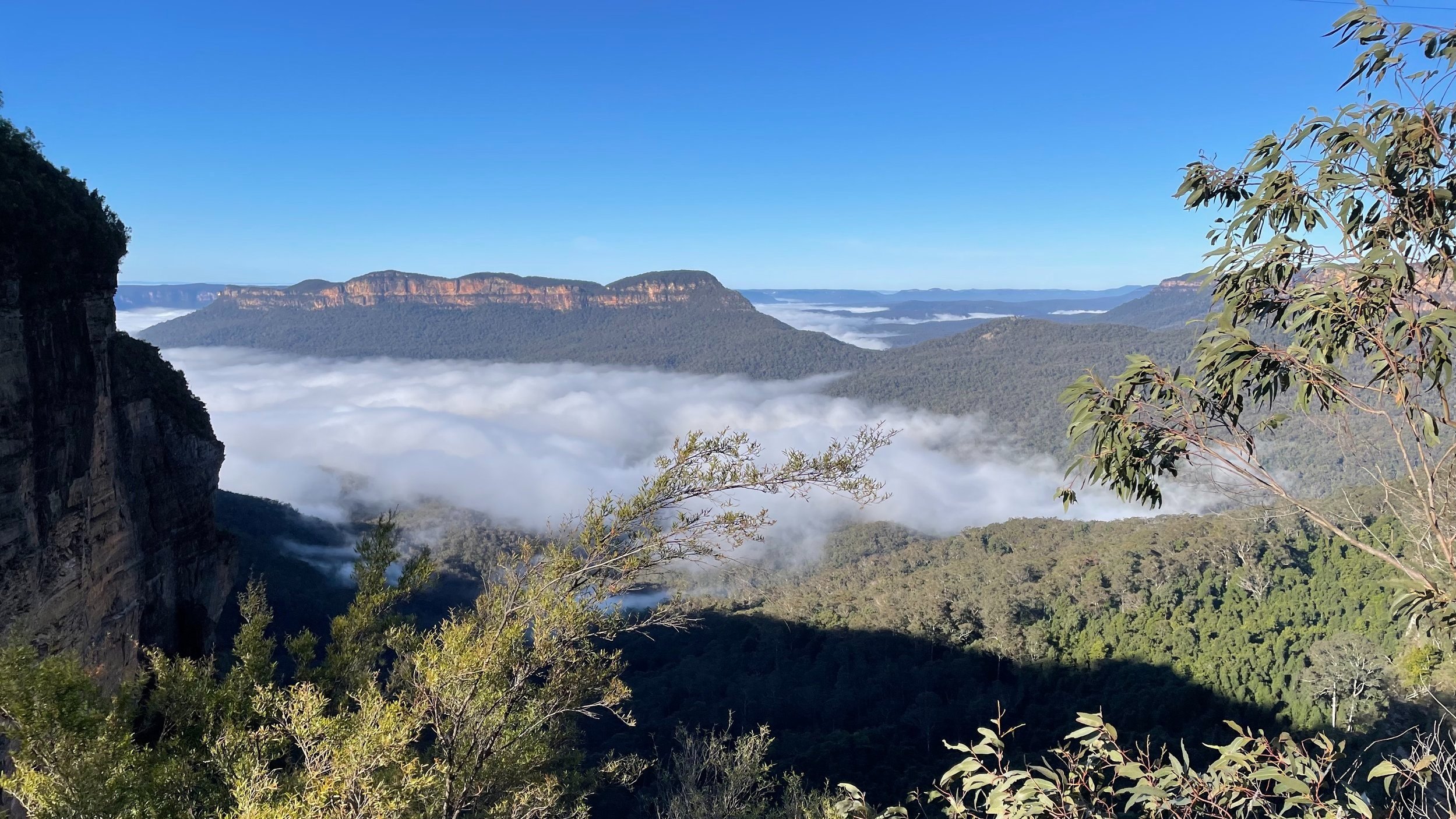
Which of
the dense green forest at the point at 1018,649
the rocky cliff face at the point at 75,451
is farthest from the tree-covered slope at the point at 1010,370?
the rocky cliff face at the point at 75,451

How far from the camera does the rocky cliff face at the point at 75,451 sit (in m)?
9.29

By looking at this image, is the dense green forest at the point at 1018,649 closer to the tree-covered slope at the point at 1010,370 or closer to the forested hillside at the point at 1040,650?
the forested hillside at the point at 1040,650

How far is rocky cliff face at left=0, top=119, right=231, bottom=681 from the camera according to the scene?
9289 millimetres

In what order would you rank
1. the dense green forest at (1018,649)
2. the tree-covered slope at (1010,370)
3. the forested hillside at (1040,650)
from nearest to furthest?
the dense green forest at (1018,649) < the forested hillside at (1040,650) < the tree-covered slope at (1010,370)

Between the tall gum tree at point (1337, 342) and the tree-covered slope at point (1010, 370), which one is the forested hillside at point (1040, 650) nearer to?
the tall gum tree at point (1337, 342)

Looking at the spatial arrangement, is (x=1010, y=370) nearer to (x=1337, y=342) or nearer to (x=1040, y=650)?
(x=1040, y=650)

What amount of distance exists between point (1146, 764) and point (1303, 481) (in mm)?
112731

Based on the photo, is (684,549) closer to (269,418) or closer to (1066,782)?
(1066,782)

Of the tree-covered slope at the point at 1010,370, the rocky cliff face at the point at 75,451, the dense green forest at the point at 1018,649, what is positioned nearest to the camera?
the rocky cliff face at the point at 75,451

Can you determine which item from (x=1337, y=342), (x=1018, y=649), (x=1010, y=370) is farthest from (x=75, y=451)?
(x=1010, y=370)

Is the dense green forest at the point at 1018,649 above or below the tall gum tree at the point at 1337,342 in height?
below

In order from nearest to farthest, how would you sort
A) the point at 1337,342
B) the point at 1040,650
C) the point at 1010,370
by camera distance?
1. the point at 1337,342
2. the point at 1040,650
3. the point at 1010,370

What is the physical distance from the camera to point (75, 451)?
34.4 ft

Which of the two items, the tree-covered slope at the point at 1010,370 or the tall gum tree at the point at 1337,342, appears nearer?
the tall gum tree at the point at 1337,342
